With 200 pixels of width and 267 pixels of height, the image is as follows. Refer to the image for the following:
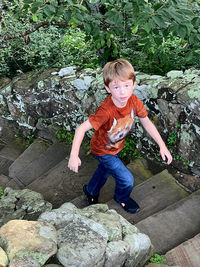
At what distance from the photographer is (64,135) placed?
4.09m

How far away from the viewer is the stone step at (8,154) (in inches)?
162

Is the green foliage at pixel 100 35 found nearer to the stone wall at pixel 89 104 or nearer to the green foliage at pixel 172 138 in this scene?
the stone wall at pixel 89 104

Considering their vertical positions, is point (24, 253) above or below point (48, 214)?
above

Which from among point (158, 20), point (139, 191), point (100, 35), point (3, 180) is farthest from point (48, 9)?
point (3, 180)

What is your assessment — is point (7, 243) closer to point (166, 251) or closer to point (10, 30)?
point (166, 251)

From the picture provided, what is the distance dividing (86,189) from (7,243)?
1.56 meters

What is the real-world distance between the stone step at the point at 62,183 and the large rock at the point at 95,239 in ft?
3.53

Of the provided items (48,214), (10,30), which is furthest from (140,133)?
(10,30)

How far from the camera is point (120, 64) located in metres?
2.26

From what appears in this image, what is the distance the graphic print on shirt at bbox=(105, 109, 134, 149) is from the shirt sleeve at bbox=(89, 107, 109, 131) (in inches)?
4.4

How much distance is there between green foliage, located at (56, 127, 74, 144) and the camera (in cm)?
404

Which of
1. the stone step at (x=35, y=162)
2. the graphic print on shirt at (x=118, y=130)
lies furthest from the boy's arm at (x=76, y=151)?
the stone step at (x=35, y=162)

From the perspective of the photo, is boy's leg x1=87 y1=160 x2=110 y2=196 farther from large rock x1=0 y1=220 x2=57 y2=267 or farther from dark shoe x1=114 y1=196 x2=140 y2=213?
large rock x1=0 y1=220 x2=57 y2=267

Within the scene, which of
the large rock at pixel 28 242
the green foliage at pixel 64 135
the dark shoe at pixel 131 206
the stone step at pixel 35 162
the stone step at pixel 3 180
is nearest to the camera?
the large rock at pixel 28 242
